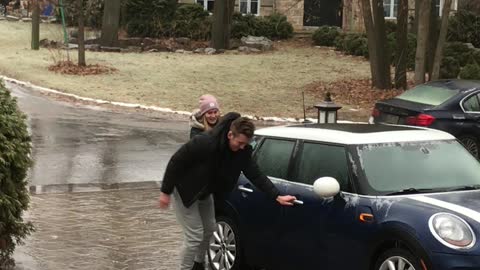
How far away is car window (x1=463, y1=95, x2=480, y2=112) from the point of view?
532 inches

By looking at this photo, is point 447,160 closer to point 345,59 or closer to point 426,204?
point 426,204

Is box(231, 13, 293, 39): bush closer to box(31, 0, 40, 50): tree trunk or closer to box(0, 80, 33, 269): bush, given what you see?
box(31, 0, 40, 50): tree trunk

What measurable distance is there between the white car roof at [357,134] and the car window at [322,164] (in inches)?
2.9

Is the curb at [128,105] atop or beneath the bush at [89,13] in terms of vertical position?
beneath

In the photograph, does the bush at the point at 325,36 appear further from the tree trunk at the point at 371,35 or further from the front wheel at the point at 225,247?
the front wheel at the point at 225,247

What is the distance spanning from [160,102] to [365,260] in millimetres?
16380

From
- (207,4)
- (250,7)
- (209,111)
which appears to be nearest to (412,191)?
(209,111)

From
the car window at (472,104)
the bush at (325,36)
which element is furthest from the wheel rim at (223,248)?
the bush at (325,36)

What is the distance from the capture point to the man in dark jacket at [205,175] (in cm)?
562

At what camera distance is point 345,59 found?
32469 millimetres

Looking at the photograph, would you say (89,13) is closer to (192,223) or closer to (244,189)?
(244,189)

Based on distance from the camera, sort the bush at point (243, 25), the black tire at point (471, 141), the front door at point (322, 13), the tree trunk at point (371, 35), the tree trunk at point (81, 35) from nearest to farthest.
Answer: the black tire at point (471, 141), the tree trunk at point (371, 35), the tree trunk at point (81, 35), the bush at point (243, 25), the front door at point (322, 13)

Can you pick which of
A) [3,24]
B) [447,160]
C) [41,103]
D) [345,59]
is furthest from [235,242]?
[3,24]

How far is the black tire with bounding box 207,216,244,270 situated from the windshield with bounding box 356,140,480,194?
59.1 inches
